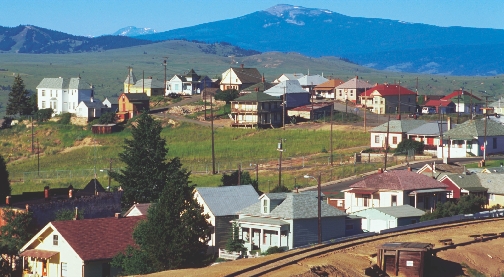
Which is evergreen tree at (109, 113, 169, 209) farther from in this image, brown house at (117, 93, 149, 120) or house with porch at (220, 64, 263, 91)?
house with porch at (220, 64, 263, 91)

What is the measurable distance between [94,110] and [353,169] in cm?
4559

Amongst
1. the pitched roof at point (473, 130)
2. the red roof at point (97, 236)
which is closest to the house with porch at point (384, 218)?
the red roof at point (97, 236)

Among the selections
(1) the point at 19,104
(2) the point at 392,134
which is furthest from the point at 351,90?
(1) the point at 19,104

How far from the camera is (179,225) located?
4700 centimetres

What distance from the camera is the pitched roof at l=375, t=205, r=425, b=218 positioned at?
5883 cm

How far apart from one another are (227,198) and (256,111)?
51.0 meters

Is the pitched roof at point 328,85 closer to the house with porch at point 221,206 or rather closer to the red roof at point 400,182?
the red roof at point 400,182

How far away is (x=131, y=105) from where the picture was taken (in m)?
119

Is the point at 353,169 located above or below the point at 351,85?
below

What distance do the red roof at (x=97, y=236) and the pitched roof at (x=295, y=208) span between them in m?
7.16

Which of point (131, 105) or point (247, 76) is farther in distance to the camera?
point (247, 76)

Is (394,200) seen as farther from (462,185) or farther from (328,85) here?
(328,85)

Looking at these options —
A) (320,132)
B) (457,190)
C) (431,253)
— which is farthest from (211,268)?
(320,132)

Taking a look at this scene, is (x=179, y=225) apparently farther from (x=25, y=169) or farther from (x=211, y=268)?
(x=25, y=169)
